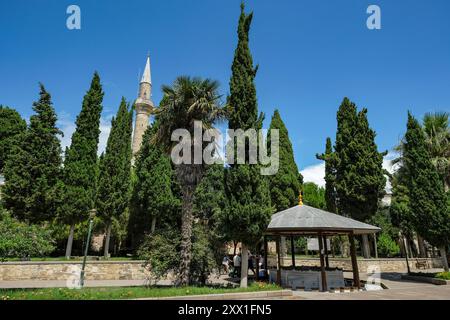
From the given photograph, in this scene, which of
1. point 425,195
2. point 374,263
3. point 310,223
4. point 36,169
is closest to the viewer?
point 310,223

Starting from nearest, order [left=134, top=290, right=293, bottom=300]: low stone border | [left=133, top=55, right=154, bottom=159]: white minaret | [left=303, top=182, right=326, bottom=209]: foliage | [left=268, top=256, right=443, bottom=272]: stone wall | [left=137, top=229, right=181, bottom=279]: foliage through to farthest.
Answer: [left=134, top=290, right=293, bottom=300]: low stone border
[left=137, top=229, right=181, bottom=279]: foliage
[left=268, top=256, right=443, bottom=272]: stone wall
[left=303, top=182, right=326, bottom=209]: foliage
[left=133, top=55, right=154, bottom=159]: white minaret

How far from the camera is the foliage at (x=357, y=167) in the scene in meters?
22.2

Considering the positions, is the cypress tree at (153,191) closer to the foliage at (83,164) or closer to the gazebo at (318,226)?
the foliage at (83,164)

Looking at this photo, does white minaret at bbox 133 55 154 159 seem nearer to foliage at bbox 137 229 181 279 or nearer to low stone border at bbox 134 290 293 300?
foliage at bbox 137 229 181 279

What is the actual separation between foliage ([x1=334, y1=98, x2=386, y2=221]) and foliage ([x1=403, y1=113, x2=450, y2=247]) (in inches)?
201

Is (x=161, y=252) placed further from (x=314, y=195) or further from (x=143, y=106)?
(x=143, y=106)

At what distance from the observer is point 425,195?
15930mm

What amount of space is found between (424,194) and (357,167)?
6899 mm


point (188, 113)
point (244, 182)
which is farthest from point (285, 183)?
point (188, 113)

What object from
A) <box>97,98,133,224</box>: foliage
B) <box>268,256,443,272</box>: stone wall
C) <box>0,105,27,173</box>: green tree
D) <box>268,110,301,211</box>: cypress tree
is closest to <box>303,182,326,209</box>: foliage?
<box>268,110,301,211</box>: cypress tree

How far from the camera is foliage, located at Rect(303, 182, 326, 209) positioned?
39844 millimetres

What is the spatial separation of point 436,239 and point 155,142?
16.2 meters

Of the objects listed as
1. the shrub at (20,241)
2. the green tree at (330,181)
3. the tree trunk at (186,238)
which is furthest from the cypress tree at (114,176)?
the green tree at (330,181)
